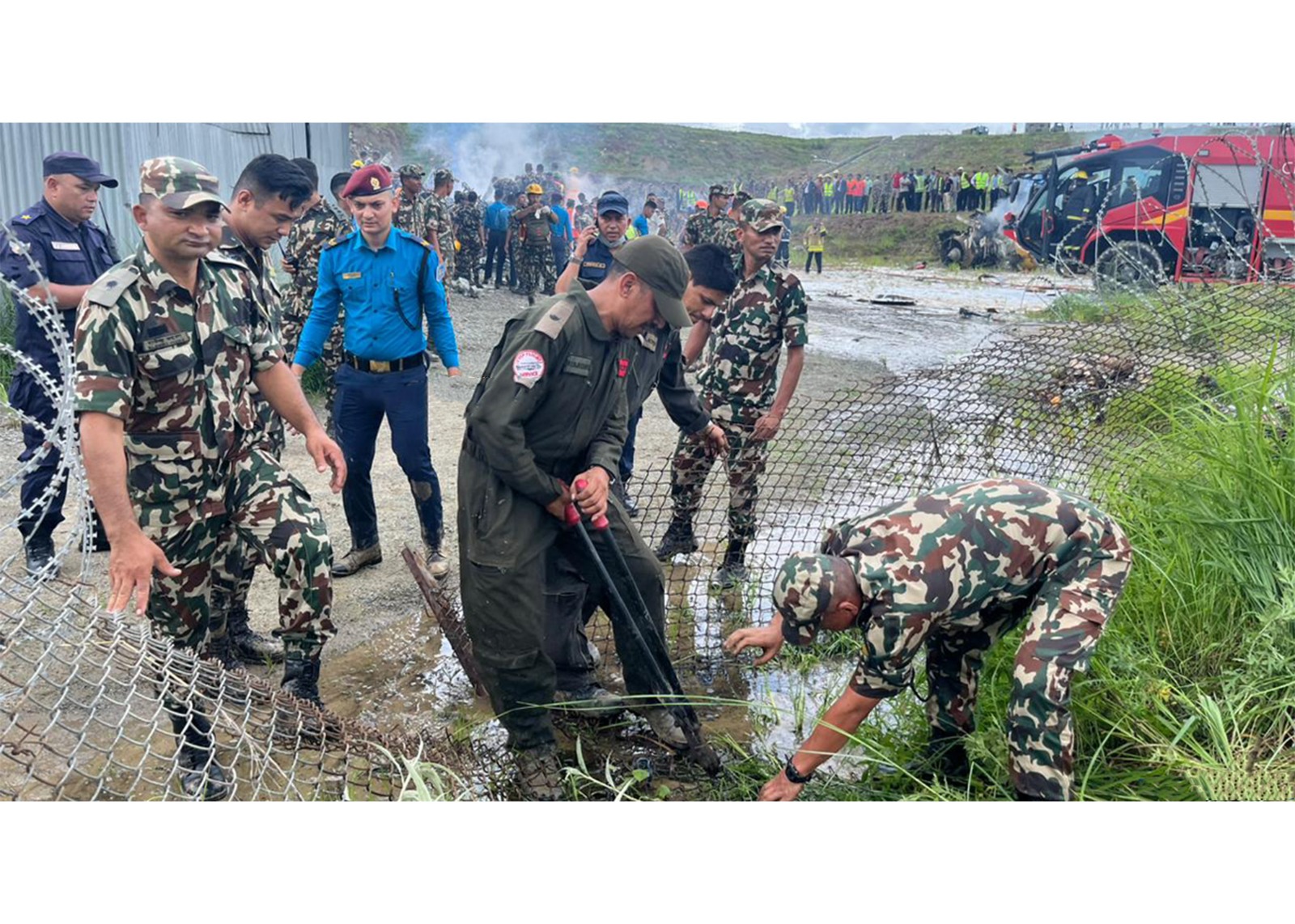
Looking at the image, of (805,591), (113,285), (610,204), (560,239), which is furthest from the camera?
(560,239)

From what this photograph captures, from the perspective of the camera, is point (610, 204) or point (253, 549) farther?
point (610, 204)

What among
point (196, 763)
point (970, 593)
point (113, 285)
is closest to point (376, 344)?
point (113, 285)

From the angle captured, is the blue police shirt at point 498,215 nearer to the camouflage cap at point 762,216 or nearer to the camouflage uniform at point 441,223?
the camouflage uniform at point 441,223

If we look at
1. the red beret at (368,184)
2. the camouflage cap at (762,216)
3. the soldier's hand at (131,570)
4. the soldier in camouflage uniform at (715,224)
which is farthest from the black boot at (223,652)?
the soldier in camouflage uniform at (715,224)

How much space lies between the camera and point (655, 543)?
17.3ft

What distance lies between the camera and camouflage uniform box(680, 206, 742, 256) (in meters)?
9.35

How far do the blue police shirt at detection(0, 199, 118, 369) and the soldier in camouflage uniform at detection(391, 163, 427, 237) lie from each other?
4.60 m

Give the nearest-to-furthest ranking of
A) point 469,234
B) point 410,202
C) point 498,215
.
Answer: point 410,202 → point 498,215 → point 469,234

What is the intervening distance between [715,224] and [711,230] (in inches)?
2.9

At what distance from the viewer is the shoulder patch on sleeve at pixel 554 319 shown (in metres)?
2.96

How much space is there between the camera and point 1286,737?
2.82m

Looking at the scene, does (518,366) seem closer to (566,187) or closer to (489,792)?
(489,792)

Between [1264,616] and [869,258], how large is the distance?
17.2 metres

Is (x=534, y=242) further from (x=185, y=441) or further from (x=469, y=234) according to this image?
(x=185, y=441)
